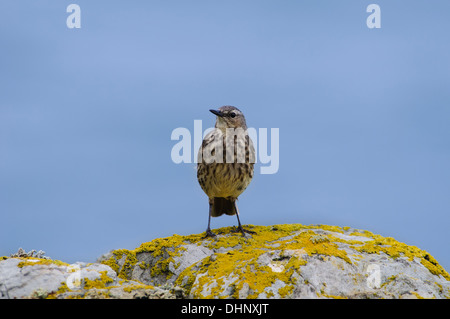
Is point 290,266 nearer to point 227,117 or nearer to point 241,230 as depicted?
point 241,230

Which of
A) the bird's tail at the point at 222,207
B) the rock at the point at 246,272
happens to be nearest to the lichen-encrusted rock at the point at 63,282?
the rock at the point at 246,272

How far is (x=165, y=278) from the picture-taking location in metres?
7.31

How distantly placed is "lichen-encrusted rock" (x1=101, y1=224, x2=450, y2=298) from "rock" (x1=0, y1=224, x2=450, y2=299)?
0.04ft

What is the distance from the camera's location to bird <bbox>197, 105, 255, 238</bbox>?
9.42m

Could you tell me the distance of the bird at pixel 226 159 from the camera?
9.42 metres

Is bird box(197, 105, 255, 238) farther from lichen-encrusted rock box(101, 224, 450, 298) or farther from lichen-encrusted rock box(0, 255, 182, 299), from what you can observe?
lichen-encrusted rock box(0, 255, 182, 299)

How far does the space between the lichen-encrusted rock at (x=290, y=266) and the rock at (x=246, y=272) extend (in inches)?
0.5

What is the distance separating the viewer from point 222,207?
10148mm

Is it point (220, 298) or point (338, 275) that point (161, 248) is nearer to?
point (220, 298)

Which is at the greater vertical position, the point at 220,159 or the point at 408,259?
the point at 220,159

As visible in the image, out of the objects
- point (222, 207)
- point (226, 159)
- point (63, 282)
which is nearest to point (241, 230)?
point (222, 207)

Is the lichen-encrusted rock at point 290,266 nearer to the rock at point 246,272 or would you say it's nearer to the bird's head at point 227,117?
the rock at point 246,272
